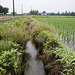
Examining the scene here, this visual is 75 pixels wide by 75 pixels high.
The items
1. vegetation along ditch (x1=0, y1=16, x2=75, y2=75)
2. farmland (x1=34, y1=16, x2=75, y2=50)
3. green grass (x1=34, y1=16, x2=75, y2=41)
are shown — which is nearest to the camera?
vegetation along ditch (x1=0, y1=16, x2=75, y2=75)

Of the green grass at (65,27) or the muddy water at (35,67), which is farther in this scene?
the green grass at (65,27)

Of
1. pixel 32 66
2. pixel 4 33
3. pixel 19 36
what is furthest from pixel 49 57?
pixel 4 33

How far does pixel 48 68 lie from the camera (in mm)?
3250

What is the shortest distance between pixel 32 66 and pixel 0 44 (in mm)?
1465

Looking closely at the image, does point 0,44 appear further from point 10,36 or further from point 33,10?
point 33,10

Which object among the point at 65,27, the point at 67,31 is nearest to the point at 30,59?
the point at 67,31

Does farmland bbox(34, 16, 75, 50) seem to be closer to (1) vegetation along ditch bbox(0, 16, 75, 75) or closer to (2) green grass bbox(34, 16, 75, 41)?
(2) green grass bbox(34, 16, 75, 41)

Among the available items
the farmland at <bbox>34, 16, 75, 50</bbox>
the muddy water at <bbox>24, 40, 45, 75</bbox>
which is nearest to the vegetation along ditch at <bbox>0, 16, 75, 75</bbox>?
the muddy water at <bbox>24, 40, 45, 75</bbox>

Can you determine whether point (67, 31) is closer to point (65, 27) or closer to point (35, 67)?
point (65, 27)

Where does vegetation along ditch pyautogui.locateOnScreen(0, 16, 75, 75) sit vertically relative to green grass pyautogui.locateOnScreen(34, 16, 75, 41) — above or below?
below

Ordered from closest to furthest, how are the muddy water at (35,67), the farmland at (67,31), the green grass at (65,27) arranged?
the muddy water at (35,67), the farmland at (67,31), the green grass at (65,27)

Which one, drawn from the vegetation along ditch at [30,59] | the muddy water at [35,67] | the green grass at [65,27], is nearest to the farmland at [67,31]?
the green grass at [65,27]

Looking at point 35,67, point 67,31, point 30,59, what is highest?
point 67,31

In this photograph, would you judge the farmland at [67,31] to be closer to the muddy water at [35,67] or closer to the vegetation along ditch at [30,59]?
the vegetation along ditch at [30,59]
